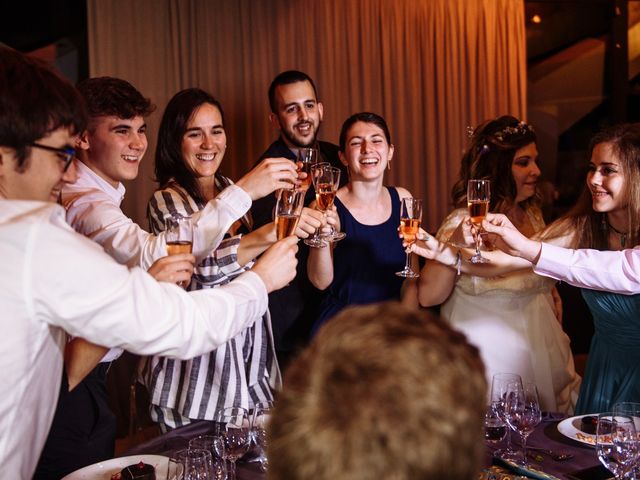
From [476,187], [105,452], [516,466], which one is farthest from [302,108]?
[516,466]

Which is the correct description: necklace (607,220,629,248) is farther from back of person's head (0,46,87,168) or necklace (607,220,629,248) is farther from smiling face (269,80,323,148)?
back of person's head (0,46,87,168)

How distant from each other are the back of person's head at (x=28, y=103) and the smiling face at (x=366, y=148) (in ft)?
5.72

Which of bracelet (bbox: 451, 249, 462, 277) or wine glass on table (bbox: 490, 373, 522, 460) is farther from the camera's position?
bracelet (bbox: 451, 249, 462, 277)

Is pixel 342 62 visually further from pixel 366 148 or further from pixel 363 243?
pixel 363 243

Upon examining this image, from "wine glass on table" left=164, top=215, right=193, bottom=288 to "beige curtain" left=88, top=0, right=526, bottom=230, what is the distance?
313 cm

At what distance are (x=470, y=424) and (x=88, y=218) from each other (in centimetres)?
172

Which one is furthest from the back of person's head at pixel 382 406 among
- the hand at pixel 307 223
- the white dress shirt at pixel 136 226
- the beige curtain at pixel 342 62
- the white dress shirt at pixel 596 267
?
the beige curtain at pixel 342 62

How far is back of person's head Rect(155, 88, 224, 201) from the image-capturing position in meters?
2.79

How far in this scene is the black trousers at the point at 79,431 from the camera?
211 cm

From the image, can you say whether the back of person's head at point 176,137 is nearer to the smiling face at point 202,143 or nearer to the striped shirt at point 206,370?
the smiling face at point 202,143

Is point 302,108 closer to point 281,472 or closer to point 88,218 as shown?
point 88,218

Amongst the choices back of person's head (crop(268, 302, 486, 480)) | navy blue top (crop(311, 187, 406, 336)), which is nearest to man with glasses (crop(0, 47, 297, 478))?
back of person's head (crop(268, 302, 486, 480))

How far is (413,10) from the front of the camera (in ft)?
18.2

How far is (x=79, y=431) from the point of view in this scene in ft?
7.11
